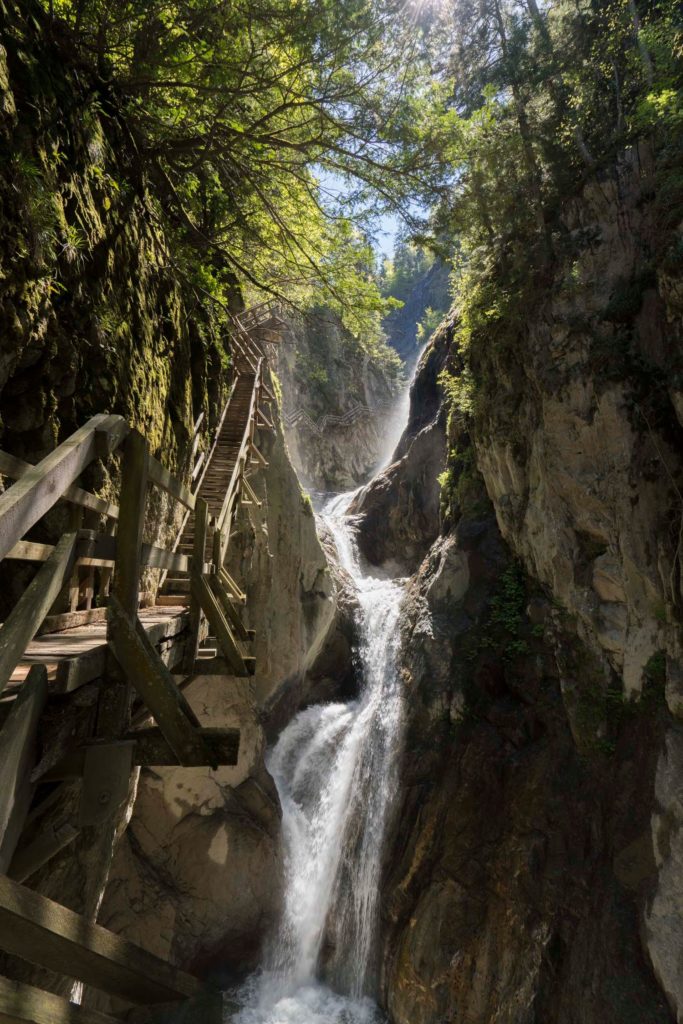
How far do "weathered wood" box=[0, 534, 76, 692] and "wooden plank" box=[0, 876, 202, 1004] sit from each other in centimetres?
59

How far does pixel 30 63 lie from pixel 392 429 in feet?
119

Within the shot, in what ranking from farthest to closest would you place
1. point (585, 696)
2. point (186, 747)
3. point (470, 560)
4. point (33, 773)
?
1. point (470, 560)
2. point (585, 696)
3. point (186, 747)
4. point (33, 773)

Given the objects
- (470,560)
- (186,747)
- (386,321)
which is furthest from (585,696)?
(386,321)

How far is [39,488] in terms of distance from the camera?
1929mm

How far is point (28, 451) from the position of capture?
4.04 metres

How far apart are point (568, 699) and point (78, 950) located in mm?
9261

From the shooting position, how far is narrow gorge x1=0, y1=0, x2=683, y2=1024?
2818 mm

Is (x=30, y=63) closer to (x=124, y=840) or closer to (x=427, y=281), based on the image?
(x=124, y=840)

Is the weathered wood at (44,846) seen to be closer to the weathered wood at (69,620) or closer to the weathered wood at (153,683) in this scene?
the weathered wood at (153,683)

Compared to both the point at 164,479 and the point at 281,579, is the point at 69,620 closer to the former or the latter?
the point at 164,479

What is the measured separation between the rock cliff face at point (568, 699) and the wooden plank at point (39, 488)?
7884 millimetres

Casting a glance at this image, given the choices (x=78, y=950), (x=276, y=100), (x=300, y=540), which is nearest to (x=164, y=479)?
(x=78, y=950)

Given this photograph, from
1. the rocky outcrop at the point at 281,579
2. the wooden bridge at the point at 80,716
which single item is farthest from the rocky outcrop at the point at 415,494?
the wooden bridge at the point at 80,716

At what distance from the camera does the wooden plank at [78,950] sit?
1361 millimetres
